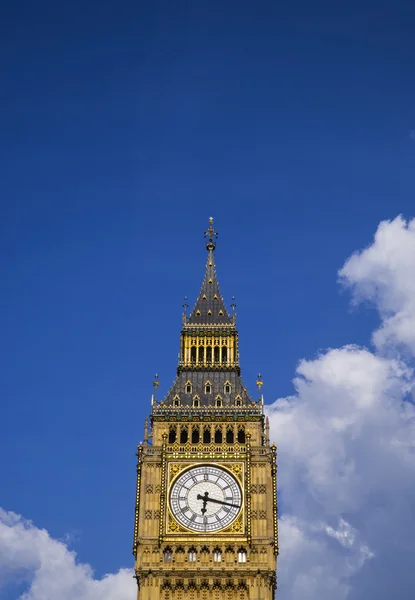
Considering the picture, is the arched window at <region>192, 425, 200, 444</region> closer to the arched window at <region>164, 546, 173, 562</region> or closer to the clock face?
the clock face

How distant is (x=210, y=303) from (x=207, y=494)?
19341mm

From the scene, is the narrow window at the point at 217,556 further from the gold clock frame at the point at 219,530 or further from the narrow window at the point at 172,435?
the narrow window at the point at 172,435

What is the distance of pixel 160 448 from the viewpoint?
84750mm

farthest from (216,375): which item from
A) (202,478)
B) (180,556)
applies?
(180,556)

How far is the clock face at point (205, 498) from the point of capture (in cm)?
8131

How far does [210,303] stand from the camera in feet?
316

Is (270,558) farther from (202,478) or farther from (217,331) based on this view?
(217,331)

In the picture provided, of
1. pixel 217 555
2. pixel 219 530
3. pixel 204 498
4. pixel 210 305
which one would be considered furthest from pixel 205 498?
pixel 210 305

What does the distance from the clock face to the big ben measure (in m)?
0.07

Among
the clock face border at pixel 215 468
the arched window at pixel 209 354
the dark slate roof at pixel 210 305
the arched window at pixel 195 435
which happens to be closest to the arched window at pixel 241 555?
the clock face border at pixel 215 468

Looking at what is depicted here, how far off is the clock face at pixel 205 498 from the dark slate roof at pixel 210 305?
48.7 feet

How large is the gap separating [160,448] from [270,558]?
37.1 ft

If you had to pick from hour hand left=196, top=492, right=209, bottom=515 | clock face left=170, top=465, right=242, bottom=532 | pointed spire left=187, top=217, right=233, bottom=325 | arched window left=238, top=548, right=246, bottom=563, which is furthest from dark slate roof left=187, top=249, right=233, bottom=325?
arched window left=238, top=548, right=246, bottom=563

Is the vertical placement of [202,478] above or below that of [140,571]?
above
